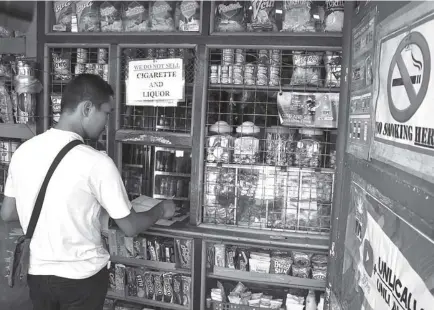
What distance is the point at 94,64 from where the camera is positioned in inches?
112

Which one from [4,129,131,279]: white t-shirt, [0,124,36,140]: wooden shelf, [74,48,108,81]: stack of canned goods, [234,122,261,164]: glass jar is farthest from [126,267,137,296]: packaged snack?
[74,48,108,81]: stack of canned goods

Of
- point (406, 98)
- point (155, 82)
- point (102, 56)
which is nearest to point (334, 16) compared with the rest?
point (155, 82)

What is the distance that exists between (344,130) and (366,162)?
437mm

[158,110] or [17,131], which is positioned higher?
[158,110]

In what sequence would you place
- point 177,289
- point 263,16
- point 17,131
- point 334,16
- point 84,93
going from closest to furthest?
point 84,93 → point 334,16 → point 263,16 → point 177,289 → point 17,131

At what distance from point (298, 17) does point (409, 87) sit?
150cm

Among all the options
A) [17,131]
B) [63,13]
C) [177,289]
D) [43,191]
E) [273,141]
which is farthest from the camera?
[17,131]

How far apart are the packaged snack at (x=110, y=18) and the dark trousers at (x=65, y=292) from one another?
162 cm

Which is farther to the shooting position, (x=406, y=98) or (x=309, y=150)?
(x=309, y=150)

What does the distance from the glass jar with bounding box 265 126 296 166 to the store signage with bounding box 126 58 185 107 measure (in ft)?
2.07

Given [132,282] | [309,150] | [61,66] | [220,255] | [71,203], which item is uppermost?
[61,66]

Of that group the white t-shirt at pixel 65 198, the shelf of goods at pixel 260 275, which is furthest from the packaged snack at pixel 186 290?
the white t-shirt at pixel 65 198

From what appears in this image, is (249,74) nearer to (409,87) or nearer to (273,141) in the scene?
(273,141)

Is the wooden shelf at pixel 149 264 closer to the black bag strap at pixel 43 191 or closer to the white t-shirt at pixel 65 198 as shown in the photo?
the white t-shirt at pixel 65 198
